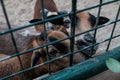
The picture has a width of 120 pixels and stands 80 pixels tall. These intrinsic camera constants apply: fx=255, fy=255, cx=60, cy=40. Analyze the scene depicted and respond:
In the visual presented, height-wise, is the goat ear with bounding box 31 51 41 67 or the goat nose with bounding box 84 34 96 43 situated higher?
the goat nose with bounding box 84 34 96 43

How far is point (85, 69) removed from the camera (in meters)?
1.75

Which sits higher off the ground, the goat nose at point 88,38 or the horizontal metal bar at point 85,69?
the goat nose at point 88,38

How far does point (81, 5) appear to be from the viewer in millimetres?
3842

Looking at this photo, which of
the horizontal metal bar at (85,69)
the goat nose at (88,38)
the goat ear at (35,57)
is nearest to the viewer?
the horizontal metal bar at (85,69)

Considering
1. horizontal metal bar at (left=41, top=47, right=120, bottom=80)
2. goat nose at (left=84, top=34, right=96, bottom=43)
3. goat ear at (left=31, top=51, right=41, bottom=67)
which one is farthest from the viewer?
goat nose at (left=84, top=34, right=96, bottom=43)

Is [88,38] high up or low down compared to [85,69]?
up

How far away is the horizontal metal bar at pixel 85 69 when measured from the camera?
1710 millimetres

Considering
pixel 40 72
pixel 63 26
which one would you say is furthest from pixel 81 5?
pixel 40 72

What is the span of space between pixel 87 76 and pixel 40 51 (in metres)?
0.52

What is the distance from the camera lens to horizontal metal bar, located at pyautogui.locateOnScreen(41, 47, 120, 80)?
171 cm

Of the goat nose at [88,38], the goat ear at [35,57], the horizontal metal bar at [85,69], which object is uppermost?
the goat nose at [88,38]

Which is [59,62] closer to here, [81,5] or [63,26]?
[63,26]

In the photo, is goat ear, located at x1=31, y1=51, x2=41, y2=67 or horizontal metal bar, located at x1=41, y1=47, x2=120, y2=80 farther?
goat ear, located at x1=31, y1=51, x2=41, y2=67

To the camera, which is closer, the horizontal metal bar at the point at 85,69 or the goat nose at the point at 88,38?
the horizontal metal bar at the point at 85,69
